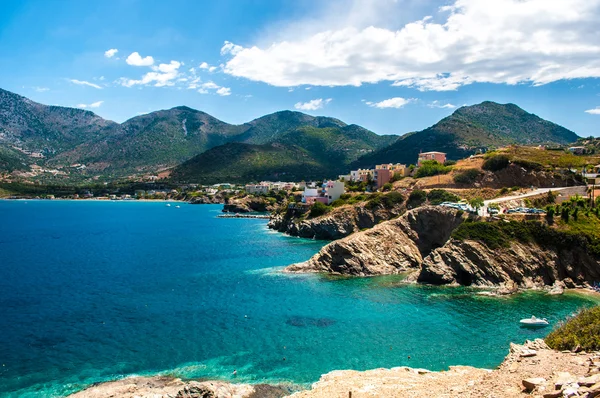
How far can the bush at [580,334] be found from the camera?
71.4 feet

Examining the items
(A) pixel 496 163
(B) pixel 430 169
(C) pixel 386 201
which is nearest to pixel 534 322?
(C) pixel 386 201

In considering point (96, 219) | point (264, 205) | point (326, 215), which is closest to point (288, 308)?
point (326, 215)

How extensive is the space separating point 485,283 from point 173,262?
4458 cm

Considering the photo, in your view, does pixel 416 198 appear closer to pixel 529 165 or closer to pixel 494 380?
pixel 529 165

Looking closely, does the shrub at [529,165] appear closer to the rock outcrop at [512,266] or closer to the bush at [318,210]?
the rock outcrop at [512,266]

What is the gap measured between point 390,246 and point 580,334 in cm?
3735

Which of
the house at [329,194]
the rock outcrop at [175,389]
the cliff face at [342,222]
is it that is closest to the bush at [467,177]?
the cliff face at [342,222]

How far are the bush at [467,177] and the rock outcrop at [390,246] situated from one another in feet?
88.7

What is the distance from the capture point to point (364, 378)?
2464 cm

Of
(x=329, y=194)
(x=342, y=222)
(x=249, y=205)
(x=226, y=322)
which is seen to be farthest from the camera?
(x=249, y=205)

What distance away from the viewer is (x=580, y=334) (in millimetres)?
23297

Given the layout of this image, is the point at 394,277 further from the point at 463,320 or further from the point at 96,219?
the point at 96,219

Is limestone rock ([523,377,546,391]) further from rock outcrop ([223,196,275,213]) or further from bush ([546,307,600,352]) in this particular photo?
rock outcrop ([223,196,275,213])

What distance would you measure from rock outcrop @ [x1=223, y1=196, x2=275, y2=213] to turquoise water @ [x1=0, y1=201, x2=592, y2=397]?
9859 cm
